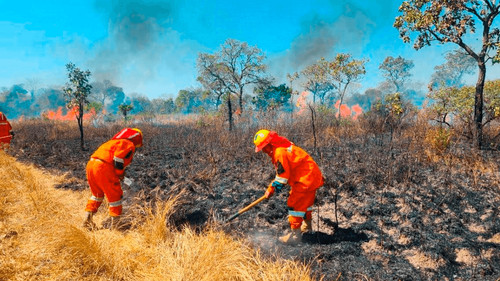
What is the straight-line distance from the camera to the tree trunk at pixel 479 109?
5.99 m

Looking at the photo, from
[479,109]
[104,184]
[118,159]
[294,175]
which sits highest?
[479,109]

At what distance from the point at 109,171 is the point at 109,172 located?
13 millimetres

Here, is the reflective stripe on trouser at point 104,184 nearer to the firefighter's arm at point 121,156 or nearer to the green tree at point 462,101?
the firefighter's arm at point 121,156

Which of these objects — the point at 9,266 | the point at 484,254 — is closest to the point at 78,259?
the point at 9,266

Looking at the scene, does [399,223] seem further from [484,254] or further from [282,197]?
[282,197]

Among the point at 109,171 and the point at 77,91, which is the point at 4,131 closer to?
the point at 77,91

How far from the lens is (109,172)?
331 centimetres

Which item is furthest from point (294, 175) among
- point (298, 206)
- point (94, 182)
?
point (94, 182)

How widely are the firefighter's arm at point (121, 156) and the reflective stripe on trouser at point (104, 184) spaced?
0.10 metres

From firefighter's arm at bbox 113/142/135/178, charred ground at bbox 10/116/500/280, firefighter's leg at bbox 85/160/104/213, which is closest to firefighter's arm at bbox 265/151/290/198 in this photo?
charred ground at bbox 10/116/500/280

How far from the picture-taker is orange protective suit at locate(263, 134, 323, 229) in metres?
3.06

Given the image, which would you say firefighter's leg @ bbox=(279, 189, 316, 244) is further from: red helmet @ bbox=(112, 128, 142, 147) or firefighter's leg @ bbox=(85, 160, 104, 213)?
firefighter's leg @ bbox=(85, 160, 104, 213)

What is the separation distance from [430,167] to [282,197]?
319 centimetres

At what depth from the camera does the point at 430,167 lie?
5.05 metres
